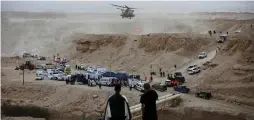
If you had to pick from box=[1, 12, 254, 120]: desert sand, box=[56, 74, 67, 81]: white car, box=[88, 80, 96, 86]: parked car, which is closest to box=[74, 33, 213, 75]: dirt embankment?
box=[1, 12, 254, 120]: desert sand

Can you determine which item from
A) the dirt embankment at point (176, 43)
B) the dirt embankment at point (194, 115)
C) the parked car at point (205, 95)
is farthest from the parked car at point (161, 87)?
the dirt embankment at point (176, 43)

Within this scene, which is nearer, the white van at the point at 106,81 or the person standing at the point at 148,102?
the person standing at the point at 148,102

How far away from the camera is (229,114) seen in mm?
23422

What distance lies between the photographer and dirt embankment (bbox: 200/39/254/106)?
26620 mm

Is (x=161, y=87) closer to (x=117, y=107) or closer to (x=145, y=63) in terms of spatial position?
(x=145, y=63)

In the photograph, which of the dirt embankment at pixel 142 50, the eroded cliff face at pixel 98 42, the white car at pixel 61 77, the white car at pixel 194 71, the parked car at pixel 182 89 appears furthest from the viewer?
the eroded cliff face at pixel 98 42

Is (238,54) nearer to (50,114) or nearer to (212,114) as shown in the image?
(212,114)

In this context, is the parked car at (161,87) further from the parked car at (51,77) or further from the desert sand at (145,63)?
the parked car at (51,77)

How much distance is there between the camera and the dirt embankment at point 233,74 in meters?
26.6

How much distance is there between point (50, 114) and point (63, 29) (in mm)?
38806

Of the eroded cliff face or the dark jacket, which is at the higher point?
the eroded cliff face

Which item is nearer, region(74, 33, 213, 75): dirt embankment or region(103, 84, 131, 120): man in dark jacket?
region(103, 84, 131, 120): man in dark jacket

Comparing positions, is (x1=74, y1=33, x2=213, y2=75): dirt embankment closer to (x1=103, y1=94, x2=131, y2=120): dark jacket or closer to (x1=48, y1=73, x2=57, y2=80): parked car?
(x1=48, y1=73, x2=57, y2=80): parked car

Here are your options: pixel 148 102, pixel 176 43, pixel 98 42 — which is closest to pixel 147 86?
pixel 148 102
